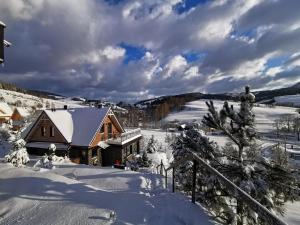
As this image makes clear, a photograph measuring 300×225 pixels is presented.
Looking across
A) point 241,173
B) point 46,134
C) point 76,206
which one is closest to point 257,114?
point 46,134

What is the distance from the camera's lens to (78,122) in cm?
2798

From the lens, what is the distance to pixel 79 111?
29.7 metres

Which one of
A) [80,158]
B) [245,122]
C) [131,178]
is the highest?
[245,122]

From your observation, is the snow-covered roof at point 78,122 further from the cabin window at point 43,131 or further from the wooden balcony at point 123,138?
the wooden balcony at point 123,138

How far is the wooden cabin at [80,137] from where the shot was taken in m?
25.4

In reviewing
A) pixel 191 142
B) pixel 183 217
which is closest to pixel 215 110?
pixel 191 142

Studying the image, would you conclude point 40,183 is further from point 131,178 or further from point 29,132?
point 29,132

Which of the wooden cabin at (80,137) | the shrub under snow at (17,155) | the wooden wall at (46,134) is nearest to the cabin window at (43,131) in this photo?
the wooden cabin at (80,137)

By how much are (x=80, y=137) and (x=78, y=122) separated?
2587mm

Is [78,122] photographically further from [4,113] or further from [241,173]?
[4,113]

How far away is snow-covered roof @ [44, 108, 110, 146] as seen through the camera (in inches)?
1011

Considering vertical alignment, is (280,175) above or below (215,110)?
below

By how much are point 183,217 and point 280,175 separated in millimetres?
6068

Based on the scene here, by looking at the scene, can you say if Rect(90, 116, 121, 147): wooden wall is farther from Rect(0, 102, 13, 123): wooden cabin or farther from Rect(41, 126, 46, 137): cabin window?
Rect(0, 102, 13, 123): wooden cabin
